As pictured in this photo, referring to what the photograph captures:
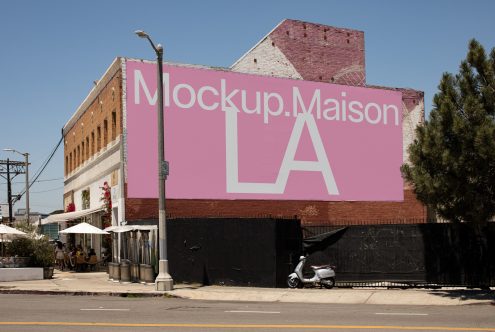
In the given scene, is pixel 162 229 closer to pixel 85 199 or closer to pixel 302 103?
pixel 302 103

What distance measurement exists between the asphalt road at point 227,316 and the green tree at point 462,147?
10.6 feet

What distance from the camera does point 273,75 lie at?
115ft

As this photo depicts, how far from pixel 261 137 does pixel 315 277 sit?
524 inches

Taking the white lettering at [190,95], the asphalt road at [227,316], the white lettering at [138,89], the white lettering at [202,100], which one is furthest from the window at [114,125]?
the asphalt road at [227,316]

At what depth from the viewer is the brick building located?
31.0m

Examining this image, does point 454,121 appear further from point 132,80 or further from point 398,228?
point 132,80

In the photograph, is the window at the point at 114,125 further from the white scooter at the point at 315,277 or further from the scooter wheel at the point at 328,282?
the scooter wheel at the point at 328,282

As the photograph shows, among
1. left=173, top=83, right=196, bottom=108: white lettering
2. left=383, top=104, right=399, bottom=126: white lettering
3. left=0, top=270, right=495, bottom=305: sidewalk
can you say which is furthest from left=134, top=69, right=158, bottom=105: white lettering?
left=383, top=104, right=399, bottom=126: white lettering

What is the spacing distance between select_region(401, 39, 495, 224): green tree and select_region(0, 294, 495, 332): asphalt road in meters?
3.24

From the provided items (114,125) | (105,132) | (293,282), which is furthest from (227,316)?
(105,132)

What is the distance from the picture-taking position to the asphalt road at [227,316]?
12656 millimetres

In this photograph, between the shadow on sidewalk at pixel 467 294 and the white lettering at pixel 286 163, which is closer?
the shadow on sidewalk at pixel 467 294

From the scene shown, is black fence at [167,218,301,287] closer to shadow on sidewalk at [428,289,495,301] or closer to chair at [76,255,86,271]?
shadow on sidewalk at [428,289,495,301]

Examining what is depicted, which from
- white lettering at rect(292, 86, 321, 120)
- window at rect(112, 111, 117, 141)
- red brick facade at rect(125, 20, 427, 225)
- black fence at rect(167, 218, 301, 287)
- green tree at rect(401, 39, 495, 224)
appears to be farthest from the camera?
white lettering at rect(292, 86, 321, 120)
